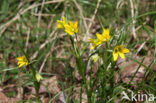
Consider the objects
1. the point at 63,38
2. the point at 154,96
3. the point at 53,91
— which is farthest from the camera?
the point at 63,38

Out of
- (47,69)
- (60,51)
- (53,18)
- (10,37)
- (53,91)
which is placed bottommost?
(53,91)

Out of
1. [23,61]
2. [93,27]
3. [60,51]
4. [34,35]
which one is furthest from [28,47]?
[23,61]

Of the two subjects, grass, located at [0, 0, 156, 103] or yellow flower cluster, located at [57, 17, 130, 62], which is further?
grass, located at [0, 0, 156, 103]

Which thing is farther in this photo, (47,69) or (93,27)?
(93,27)

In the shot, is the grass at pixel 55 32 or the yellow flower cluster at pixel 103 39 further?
the grass at pixel 55 32

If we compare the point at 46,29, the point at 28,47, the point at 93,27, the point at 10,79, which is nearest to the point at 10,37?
the point at 28,47

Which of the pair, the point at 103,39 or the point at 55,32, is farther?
the point at 55,32

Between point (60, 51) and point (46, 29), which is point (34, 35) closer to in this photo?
point (46, 29)

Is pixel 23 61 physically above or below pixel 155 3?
below

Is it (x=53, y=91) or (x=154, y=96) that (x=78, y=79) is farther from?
(x=154, y=96)

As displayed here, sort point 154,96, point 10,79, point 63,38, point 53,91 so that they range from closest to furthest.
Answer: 1. point 154,96
2. point 53,91
3. point 10,79
4. point 63,38
